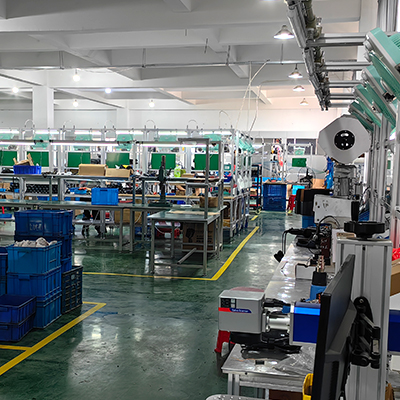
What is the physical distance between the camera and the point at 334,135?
3.97 metres

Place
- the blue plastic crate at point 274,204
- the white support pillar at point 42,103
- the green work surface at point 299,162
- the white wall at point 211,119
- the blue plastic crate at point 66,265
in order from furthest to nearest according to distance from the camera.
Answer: the white wall at point 211,119 < the green work surface at point 299,162 < the blue plastic crate at point 274,204 < the white support pillar at point 42,103 < the blue plastic crate at point 66,265

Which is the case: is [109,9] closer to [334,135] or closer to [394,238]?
[334,135]

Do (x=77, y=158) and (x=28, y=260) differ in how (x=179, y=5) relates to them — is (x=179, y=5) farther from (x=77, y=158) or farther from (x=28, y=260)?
(x=77, y=158)

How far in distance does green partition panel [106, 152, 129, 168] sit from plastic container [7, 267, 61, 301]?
7236 millimetres

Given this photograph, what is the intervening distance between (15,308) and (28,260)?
51 centimetres

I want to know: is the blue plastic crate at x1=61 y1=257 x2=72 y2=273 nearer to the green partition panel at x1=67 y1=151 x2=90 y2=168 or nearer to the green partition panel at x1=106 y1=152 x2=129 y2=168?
the green partition panel at x1=106 y1=152 x2=129 y2=168

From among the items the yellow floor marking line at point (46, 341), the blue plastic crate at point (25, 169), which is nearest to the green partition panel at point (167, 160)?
the blue plastic crate at point (25, 169)

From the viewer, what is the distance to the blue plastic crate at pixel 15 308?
3.83m

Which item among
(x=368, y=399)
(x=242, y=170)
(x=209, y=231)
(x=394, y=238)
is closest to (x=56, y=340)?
(x=394, y=238)

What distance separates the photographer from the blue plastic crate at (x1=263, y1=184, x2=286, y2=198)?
49.0 ft

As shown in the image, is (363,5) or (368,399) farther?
(363,5)

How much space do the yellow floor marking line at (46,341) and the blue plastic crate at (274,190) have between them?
10633 mm

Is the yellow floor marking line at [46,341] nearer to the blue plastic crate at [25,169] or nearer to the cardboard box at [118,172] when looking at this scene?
the cardboard box at [118,172]

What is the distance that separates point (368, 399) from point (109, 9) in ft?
22.9
